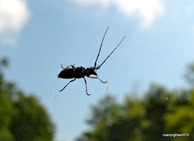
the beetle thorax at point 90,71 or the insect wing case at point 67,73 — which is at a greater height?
the beetle thorax at point 90,71

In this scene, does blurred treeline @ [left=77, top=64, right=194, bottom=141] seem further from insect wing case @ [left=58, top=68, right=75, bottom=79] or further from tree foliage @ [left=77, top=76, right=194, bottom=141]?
insect wing case @ [left=58, top=68, right=75, bottom=79]

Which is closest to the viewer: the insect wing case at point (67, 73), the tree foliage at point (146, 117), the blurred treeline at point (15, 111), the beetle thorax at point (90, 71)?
the insect wing case at point (67, 73)

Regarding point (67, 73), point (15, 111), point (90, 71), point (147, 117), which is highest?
point (15, 111)

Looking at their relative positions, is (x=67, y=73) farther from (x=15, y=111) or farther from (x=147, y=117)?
(x=15, y=111)

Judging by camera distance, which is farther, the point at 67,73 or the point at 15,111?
the point at 15,111

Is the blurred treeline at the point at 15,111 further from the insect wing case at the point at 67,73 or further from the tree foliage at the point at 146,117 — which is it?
the insect wing case at the point at 67,73

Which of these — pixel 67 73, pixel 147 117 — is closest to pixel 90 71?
pixel 67 73

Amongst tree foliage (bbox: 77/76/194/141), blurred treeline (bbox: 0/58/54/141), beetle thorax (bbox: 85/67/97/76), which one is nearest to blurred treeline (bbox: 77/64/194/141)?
tree foliage (bbox: 77/76/194/141)

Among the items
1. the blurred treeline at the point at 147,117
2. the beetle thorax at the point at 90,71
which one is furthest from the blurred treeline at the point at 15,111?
the beetle thorax at the point at 90,71

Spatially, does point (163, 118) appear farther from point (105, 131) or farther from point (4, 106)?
point (4, 106)

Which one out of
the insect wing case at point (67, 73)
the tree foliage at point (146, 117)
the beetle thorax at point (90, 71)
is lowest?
the insect wing case at point (67, 73)
